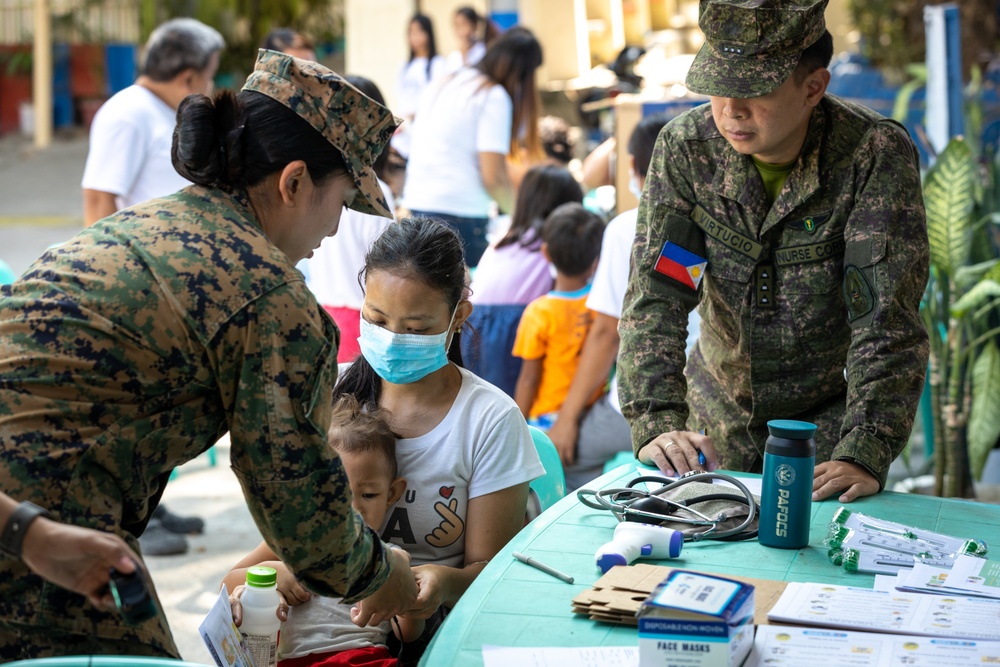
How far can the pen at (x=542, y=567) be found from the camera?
1713 millimetres

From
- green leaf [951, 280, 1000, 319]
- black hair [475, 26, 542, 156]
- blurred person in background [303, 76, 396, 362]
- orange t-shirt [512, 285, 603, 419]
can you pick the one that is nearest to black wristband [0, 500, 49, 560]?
blurred person in background [303, 76, 396, 362]

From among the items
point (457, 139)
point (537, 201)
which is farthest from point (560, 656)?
point (457, 139)

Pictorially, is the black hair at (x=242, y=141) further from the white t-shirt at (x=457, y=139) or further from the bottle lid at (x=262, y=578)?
the white t-shirt at (x=457, y=139)

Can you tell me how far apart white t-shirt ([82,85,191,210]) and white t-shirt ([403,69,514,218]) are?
1296 millimetres

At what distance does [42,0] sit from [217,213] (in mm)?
12021

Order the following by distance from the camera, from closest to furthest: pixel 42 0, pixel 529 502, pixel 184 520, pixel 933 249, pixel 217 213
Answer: pixel 217 213 → pixel 529 502 → pixel 933 249 → pixel 184 520 → pixel 42 0

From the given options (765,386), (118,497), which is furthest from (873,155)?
(118,497)

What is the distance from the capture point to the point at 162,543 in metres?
4.01

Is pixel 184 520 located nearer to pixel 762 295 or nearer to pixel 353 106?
pixel 762 295

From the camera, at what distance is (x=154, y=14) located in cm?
1303

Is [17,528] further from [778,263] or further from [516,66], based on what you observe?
[516,66]

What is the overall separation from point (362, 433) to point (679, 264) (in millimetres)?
767

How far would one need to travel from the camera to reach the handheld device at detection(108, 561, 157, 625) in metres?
1.25

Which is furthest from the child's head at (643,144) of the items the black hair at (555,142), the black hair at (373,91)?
the black hair at (555,142)
